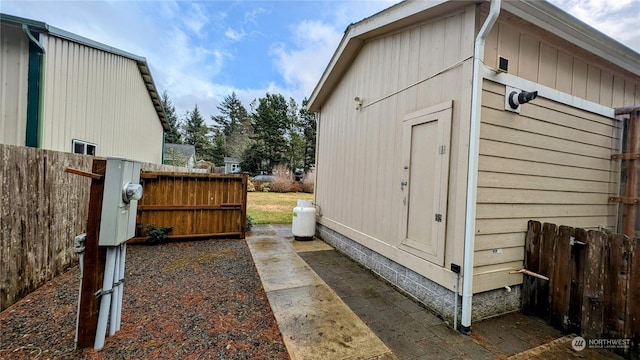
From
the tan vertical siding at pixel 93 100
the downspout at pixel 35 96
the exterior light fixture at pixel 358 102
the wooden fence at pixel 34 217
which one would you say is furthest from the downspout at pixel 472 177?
the tan vertical siding at pixel 93 100

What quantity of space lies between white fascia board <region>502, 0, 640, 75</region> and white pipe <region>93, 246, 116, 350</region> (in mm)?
4136

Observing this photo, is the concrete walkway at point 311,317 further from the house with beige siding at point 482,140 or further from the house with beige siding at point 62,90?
the house with beige siding at point 62,90

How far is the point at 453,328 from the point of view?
253 cm

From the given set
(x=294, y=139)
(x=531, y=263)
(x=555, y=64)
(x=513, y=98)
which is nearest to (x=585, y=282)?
(x=531, y=263)

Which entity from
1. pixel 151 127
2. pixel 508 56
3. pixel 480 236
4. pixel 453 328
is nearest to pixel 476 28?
pixel 508 56

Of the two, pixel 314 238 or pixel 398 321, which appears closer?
pixel 398 321

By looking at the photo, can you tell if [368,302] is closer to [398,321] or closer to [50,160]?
[398,321]

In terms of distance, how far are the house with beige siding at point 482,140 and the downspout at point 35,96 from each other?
607 centimetres

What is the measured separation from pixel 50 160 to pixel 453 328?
16.3 feet

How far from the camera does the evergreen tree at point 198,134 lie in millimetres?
33844

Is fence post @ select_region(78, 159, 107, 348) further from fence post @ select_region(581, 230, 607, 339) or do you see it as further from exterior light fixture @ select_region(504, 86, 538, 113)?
fence post @ select_region(581, 230, 607, 339)

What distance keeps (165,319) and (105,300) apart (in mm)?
670

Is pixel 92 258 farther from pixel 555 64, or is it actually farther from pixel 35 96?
pixel 555 64

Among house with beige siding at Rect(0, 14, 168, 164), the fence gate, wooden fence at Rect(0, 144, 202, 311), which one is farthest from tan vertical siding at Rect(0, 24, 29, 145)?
wooden fence at Rect(0, 144, 202, 311)
